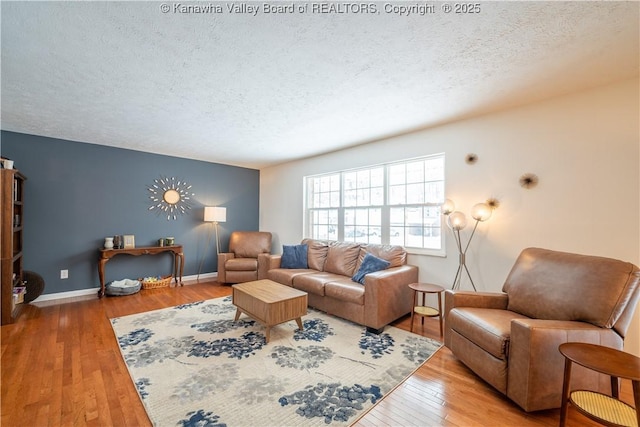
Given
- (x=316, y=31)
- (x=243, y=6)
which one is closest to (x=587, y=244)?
(x=316, y=31)

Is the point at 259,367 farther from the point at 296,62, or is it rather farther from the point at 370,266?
the point at 296,62

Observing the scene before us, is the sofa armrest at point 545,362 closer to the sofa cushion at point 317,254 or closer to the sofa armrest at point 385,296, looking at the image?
the sofa armrest at point 385,296

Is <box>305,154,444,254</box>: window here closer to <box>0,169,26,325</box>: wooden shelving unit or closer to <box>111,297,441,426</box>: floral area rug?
<box>111,297,441,426</box>: floral area rug

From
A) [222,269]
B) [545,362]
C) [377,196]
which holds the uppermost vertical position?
[377,196]

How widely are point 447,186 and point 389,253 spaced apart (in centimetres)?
109

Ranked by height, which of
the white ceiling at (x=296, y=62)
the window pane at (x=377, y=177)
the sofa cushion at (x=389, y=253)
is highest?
the white ceiling at (x=296, y=62)

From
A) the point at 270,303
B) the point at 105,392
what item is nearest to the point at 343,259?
the point at 270,303

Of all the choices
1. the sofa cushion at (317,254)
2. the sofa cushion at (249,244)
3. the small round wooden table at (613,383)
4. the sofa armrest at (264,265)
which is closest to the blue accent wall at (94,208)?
the sofa cushion at (249,244)

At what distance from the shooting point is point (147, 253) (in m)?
4.42

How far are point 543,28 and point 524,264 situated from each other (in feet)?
5.87

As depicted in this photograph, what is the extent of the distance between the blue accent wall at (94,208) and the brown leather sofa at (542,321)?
4.65m

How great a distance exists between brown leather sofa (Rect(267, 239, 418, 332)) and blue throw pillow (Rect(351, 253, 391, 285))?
0.24 ft

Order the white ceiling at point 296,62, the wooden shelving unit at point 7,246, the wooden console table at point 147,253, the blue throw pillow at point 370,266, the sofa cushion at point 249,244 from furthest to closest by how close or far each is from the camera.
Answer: the sofa cushion at point 249,244
the wooden console table at point 147,253
the blue throw pillow at point 370,266
the wooden shelving unit at point 7,246
the white ceiling at point 296,62

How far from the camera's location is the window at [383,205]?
3410 mm
